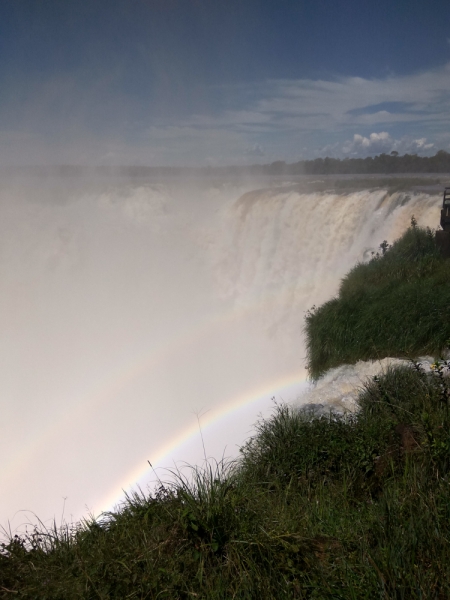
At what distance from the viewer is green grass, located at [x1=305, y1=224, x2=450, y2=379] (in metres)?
7.38

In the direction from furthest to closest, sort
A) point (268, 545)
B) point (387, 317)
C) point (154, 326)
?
point (154, 326), point (387, 317), point (268, 545)

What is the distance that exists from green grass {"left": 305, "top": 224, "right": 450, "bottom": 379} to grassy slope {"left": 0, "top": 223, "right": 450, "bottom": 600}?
387 centimetres

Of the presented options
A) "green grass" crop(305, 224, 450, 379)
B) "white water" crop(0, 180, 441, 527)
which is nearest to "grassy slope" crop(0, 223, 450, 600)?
"green grass" crop(305, 224, 450, 379)

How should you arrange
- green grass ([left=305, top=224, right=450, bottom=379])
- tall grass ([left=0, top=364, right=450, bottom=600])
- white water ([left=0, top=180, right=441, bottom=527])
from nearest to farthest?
tall grass ([left=0, top=364, right=450, bottom=600])
green grass ([left=305, top=224, right=450, bottom=379])
white water ([left=0, top=180, right=441, bottom=527])

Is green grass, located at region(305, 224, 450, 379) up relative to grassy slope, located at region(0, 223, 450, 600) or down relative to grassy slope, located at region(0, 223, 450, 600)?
up

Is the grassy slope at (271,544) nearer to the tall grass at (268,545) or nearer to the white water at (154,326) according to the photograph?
the tall grass at (268,545)

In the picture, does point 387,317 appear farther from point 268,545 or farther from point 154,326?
point 154,326

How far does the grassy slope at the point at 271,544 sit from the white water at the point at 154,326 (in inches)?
227

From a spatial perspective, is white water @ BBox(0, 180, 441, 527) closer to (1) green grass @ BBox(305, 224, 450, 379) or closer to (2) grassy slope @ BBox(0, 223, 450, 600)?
(1) green grass @ BBox(305, 224, 450, 379)

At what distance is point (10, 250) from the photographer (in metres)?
29.7

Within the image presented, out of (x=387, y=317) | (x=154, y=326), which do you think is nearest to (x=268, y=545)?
(x=387, y=317)

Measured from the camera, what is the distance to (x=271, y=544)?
102 inches

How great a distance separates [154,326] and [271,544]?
63.5 feet

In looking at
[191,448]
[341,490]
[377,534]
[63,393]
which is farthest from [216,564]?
[63,393]
